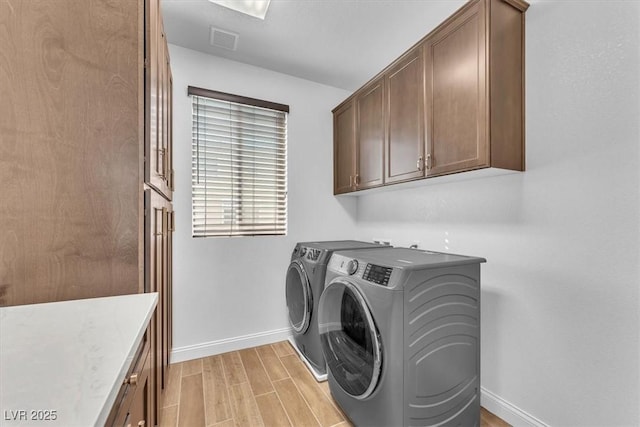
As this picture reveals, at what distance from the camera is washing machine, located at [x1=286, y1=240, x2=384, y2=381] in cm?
202

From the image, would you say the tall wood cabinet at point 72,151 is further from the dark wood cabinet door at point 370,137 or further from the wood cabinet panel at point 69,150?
the dark wood cabinet door at point 370,137

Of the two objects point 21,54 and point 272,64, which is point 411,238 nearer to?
point 272,64

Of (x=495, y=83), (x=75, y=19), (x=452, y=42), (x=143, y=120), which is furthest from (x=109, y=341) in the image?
(x=452, y=42)

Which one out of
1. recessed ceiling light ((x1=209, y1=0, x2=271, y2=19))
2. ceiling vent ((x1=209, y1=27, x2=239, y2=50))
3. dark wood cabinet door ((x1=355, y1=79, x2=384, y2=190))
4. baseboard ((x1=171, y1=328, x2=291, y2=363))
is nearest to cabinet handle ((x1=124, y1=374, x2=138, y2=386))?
baseboard ((x1=171, y1=328, x2=291, y2=363))

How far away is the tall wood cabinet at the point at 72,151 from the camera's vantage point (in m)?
0.87

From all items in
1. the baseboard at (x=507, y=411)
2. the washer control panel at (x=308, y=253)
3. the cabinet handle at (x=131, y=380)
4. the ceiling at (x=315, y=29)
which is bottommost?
the baseboard at (x=507, y=411)

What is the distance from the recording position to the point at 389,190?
252 centimetres

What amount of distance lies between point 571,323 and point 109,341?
1829 millimetres

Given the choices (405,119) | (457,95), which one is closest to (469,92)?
(457,95)

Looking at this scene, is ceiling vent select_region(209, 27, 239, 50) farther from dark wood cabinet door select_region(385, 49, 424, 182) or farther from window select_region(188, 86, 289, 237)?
dark wood cabinet door select_region(385, 49, 424, 182)

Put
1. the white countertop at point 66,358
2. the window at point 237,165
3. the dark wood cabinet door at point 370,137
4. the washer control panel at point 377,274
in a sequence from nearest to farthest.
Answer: the white countertop at point 66,358
the washer control panel at point 377,274
the dark wood cabinet door at point 370,137
the window at point 237,165

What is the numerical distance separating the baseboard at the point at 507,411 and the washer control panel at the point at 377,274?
1.13m

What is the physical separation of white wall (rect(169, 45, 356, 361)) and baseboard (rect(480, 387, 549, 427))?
162 cm

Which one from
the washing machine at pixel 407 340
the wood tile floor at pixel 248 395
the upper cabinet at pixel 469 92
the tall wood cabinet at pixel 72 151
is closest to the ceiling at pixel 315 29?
the upper cabinet at pixel 469 92
